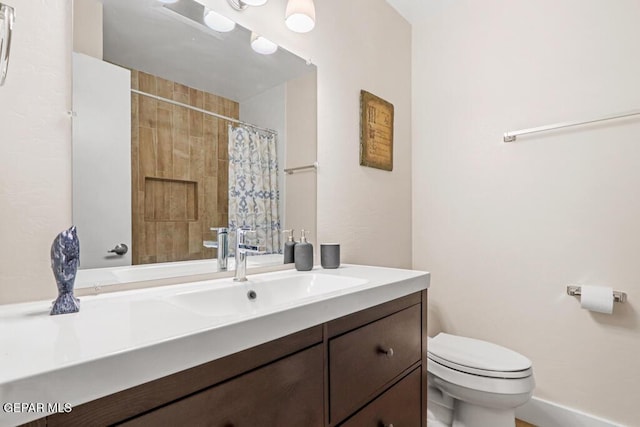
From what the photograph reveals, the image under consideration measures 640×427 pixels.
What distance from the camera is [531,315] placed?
1.76 meters

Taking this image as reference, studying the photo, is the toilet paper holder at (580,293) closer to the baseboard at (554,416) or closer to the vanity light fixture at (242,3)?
the baseboard at (554,416)

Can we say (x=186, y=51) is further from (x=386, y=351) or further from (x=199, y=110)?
(x=386, y=351)

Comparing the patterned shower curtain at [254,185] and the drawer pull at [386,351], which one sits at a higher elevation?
the patterned shower curtain at [254,185]

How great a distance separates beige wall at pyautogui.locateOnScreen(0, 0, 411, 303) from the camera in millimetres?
777

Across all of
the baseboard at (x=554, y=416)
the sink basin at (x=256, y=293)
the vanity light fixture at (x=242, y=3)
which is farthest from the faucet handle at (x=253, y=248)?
the baseboard at (x=554, y=416)

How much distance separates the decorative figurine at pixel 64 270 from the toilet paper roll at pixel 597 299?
1947 millimetres

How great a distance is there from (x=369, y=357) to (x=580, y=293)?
49.6 inches

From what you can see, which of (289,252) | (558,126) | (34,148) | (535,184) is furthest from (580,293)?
(34,148)

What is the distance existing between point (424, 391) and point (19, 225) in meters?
1.35

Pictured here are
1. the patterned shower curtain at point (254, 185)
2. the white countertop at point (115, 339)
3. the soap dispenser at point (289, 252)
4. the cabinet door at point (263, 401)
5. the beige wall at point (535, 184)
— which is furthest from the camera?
the beige wall at point (535, 184)

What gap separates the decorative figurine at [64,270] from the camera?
2.32 feet

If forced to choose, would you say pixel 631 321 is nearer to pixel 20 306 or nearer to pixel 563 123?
pixel 563 123

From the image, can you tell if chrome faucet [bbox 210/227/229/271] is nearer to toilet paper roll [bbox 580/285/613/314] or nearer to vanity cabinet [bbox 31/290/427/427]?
vanity cabinet [bbox 31/290/427/427]

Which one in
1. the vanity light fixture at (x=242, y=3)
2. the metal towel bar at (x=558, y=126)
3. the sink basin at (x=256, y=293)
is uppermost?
the vanity light fixture at (x=242, y=3)
